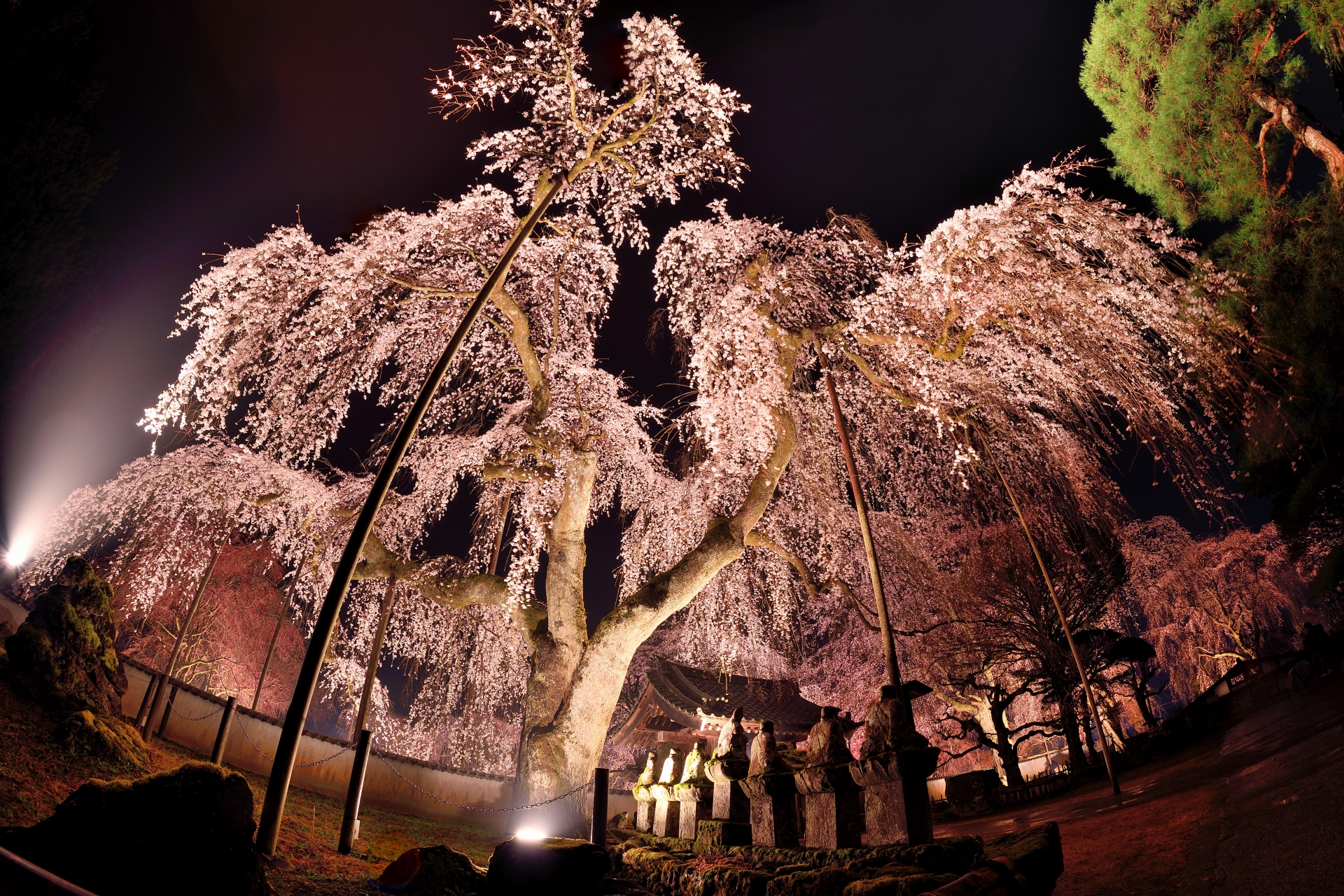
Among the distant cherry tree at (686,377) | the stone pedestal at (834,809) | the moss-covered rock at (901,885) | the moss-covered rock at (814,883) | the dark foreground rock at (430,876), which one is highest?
the distant cherry tree at (686,377)

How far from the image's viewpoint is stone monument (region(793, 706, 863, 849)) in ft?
15.7

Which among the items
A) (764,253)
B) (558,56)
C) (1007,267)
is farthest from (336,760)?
(1007,267)

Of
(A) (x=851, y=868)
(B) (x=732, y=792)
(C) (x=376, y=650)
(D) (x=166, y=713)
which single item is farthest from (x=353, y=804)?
(A) (x=851, y=868)

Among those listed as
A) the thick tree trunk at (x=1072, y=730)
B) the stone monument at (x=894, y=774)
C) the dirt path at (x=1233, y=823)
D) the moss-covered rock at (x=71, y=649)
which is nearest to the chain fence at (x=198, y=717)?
the moss-covered rock at (x=71, y=649)

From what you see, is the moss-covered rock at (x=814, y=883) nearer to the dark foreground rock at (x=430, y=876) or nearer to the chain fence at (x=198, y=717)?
the dark foreground rock at (x=430, y=876)

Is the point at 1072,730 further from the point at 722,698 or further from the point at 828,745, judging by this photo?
the point at 828,745

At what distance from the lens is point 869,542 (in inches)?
342

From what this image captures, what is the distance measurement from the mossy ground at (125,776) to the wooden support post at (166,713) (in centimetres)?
24

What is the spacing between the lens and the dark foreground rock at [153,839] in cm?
356

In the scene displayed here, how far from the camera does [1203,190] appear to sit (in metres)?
9.29

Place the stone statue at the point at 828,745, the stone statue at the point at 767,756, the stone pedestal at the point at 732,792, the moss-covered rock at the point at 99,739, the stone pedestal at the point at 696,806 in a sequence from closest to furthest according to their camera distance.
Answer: the stone statue at the point at 828,745 → the stone statue at the point at 767,756 → the stone pedestal at the point at 732,792 → the moss-covered rock at the point at 99,739 → the stone pedestal at the point at 696,806

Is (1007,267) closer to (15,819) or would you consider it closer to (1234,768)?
(1234,768)

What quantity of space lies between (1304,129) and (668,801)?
12.2 meters

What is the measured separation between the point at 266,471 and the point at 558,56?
8.18 m
